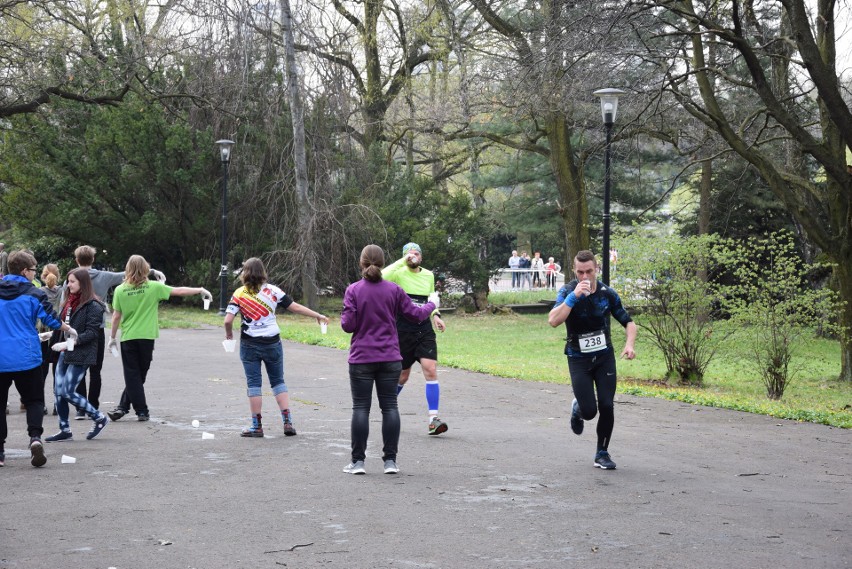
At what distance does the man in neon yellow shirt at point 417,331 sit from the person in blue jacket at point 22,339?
3.14 meters

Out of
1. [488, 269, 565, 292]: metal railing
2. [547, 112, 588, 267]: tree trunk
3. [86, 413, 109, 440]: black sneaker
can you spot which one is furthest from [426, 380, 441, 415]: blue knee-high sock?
[488, 269, 565, 292]: metal railing

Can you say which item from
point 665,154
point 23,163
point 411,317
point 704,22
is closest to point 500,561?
point 411,317

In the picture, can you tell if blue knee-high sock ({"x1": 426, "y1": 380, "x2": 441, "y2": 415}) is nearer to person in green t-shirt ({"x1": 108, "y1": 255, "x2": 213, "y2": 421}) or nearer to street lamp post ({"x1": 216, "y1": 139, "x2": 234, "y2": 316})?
person in green t-shirt ({"x1": 108, "y1": 255, "x2": 213, "y2": 421})

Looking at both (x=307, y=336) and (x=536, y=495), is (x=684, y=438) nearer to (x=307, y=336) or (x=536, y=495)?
(x=536, y=495)

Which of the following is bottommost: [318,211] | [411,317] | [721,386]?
[721,386]

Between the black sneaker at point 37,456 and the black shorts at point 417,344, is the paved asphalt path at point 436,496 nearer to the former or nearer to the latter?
the black sneaker at point 37,456

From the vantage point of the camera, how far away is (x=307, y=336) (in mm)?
23281

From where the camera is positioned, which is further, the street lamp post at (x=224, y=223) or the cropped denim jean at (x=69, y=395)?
the street lamp post at (x=224, y=223)

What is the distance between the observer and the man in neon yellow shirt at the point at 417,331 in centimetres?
1012

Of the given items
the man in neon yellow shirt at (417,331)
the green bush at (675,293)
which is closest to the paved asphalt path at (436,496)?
the man in neon yellow shirt at (417,331)

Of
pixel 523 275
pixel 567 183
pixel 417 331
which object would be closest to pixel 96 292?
pixel 417 331

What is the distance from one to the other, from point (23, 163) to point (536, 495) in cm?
2830

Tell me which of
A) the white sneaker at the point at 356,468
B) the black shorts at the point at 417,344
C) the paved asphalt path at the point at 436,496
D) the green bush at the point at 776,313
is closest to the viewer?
the paved asphalt path at the point at 436,496

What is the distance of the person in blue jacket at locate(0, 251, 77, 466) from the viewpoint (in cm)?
864
